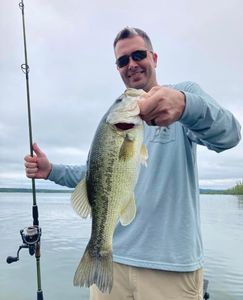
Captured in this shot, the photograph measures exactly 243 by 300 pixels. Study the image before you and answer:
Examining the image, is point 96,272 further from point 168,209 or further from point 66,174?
point 66,174

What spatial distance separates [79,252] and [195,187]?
38.0ft

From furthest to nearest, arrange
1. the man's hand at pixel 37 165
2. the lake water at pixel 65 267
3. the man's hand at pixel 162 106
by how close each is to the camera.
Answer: the lake water at pixel 65 267 < the man's hand at pixel 37 165 < the man's hand at pixel 162 106

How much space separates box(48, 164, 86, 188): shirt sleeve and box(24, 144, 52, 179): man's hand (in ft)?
0.27

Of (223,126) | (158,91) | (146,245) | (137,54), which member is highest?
(137,54)

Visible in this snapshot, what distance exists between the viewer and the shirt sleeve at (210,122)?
212 cm

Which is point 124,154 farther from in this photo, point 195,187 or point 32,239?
point 32,239

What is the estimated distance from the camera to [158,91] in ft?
6.57

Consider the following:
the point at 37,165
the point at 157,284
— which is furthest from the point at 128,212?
the point at 37,165

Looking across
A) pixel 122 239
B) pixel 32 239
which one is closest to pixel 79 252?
pixel 32 239

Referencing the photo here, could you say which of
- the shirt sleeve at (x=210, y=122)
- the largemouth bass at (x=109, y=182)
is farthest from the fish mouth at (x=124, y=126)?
the shirt sleeve at (x=210, y=122)

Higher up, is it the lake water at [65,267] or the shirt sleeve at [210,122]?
the shirt sleeve at [210,122]

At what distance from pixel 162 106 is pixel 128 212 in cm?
68

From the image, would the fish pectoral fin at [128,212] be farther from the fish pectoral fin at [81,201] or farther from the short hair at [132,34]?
the short hair at [132,34]

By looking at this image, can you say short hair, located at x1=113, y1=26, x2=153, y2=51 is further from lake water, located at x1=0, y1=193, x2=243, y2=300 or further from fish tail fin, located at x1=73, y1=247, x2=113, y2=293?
lake water, located at x1=0, y1=193, x2=243, y2=300
